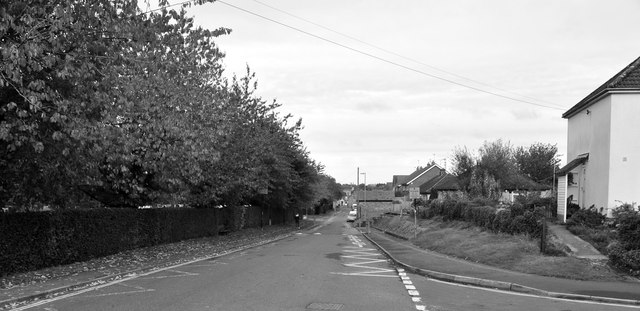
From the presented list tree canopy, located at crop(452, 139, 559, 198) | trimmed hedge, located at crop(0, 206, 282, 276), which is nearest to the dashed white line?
trimmed hedge, located at crop(0, 206, 282, 276)

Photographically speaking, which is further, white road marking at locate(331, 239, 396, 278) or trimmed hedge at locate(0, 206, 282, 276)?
white road marking at locate(331, 239, 396, 278)

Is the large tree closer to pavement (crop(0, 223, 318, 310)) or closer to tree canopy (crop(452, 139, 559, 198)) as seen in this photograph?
tree canopy (crop(452, 139, 559, 198))

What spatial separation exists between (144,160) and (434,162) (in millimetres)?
98736

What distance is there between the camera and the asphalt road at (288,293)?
Answer: 911 centimetres

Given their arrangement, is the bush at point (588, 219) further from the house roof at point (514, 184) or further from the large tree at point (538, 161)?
the large tree at point (538, 161)

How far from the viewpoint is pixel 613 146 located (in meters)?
19.1

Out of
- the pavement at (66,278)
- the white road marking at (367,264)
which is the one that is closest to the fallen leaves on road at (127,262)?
the pavement at (66,278)

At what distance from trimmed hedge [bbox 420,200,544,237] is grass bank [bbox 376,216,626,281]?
34cm

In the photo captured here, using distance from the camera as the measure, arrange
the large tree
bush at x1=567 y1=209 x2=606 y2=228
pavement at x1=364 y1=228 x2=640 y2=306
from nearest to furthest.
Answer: pavement at x1=364 y1=228 x2=640 y2=306 < bush at x1=567 y1=209 x2=606 y2=228 < the large tree

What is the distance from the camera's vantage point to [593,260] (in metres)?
14.0

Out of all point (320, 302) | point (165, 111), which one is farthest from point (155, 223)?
point (320, 302)

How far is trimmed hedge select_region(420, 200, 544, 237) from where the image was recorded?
708 inches

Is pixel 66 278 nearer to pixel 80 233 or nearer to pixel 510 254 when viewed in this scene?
pixel 80 233

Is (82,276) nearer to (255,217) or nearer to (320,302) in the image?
(320,302)
